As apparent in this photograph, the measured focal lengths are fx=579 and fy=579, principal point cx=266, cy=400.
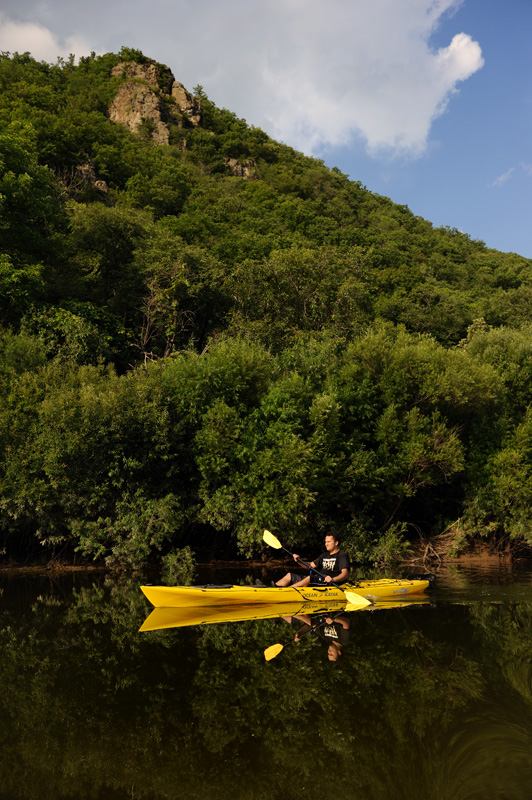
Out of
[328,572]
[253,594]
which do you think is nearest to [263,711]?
[253,594]

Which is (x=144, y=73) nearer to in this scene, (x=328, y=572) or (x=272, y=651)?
(x=328, y=572)

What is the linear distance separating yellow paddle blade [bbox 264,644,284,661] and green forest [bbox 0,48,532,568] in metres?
7.78

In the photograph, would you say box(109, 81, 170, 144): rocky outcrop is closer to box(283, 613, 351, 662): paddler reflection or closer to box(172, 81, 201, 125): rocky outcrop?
box(172, 81, 201, 125): rocky outcrop

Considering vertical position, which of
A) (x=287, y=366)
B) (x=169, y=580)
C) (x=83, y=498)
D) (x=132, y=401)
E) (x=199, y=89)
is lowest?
(x=169, y=580)

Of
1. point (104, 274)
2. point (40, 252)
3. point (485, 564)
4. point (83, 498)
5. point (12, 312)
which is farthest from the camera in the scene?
point (104, 274)

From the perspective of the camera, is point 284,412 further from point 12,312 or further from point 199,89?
point 199,89

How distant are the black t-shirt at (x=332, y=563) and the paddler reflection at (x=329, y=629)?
1.29 meters

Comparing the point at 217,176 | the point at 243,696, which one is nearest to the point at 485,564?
the point at 243,696

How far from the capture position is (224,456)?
19875mm

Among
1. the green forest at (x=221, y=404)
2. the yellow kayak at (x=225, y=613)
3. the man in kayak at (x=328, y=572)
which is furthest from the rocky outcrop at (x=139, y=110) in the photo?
the yellow kayak at (x=225, y=613)

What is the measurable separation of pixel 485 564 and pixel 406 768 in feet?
58.1

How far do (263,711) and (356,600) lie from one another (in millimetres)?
6468

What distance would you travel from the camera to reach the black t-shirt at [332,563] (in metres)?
14.7

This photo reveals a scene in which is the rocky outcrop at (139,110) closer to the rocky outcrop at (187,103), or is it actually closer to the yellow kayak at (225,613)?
the rocky outcrop at (187,103)
